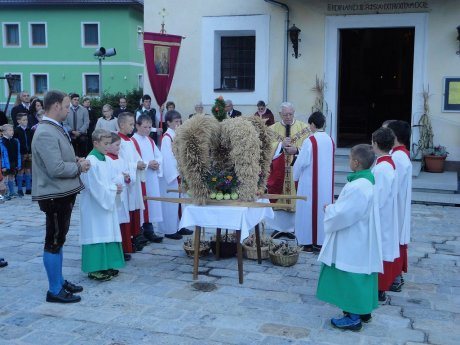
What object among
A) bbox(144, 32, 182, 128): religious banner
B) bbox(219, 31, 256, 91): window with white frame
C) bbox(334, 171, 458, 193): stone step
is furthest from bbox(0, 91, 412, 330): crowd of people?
bbox(219, 31, 256, 91): window with white frame

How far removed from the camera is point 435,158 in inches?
498

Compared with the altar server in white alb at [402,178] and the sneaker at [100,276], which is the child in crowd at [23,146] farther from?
the altar server in white alb at [402,178]

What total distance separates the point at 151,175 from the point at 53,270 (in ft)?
8.84

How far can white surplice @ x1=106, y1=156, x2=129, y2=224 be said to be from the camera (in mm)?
6337

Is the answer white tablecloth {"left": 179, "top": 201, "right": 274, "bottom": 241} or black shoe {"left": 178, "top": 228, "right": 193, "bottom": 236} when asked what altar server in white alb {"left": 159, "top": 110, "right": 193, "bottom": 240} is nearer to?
black shoe {"left": 178, "top": 228, "right": 193, "bottom": 236}

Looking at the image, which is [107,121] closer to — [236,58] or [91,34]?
[236,58]

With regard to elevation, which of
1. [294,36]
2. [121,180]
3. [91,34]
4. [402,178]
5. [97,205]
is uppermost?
[91,34]

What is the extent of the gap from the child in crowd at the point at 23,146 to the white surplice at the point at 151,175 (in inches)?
198

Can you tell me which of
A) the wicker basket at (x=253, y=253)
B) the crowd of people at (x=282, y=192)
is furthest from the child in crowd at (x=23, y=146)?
the wicker basket at (x=253, y=253)

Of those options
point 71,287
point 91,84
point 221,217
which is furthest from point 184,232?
point 91,84

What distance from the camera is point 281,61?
1397 cm

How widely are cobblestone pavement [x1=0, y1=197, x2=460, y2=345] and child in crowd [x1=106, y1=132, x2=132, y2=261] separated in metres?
0.32

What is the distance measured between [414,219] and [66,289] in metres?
6.06

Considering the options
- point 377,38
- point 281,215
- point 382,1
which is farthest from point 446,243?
point 377,38
